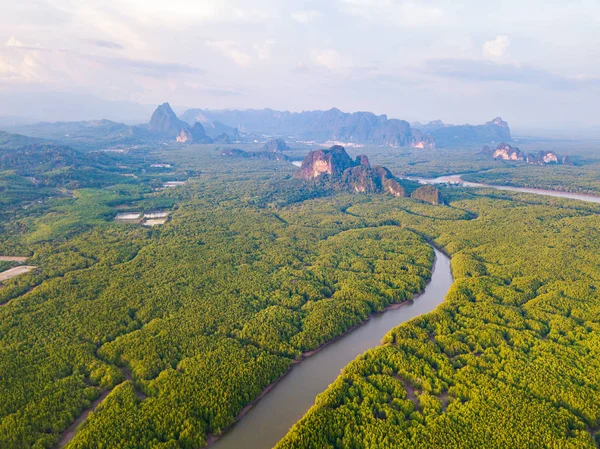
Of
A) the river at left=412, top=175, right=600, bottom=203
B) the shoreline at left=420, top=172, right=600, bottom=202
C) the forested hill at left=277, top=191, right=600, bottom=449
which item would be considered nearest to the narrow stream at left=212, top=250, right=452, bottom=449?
the forested hill at left=277, top=191, right=600, bottom=449

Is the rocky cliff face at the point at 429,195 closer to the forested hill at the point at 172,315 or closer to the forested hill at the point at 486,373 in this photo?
the forested hill at the point at 172,315

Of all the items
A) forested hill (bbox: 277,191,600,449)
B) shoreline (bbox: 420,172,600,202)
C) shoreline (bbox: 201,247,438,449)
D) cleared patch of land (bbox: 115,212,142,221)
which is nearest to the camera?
forested hill (bbox: 277,191,600,449)

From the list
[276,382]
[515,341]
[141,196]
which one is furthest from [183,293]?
[141,196]

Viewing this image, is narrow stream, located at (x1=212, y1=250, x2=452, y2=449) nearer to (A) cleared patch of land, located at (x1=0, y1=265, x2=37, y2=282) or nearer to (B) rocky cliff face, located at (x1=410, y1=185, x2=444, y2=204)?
(A) cleared patch of land, located at (x1=0, y1=265, x2=37, y2=282)

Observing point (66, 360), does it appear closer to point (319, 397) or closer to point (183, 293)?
point (183, 293)

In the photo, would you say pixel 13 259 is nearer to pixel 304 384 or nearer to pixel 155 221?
pixel 155 221

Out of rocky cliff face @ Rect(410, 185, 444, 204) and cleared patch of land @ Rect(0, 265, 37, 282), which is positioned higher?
rocky cliff face @ Rect(410, 185, 444, 204)
